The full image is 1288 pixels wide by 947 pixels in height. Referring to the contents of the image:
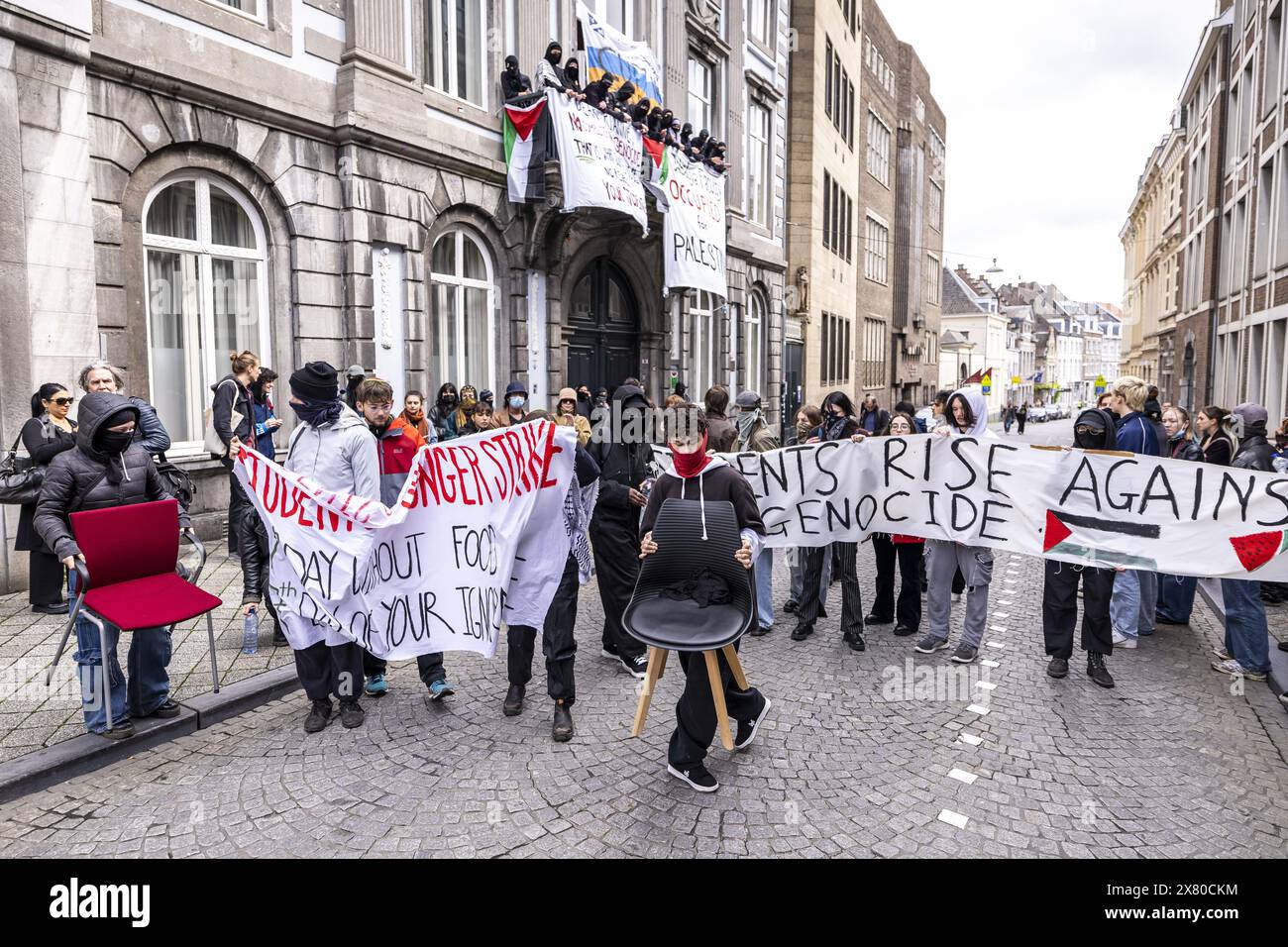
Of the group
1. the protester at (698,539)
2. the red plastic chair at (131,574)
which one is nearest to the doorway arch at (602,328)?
the red plastic chair at (131,574)

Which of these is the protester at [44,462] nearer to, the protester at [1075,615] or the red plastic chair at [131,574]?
the red plastic chair at [131,574]

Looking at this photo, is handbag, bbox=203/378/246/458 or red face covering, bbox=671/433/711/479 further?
handbag, bbox=203/378/246/458

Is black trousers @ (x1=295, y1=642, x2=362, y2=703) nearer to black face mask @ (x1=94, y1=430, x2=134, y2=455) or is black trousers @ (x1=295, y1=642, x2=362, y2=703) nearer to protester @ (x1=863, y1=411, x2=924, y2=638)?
black face mask @ (x1=94, y1=430, x2=134, y2=455)

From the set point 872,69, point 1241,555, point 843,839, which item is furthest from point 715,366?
point 872,69

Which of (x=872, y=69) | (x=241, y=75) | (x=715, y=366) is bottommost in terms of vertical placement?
(x=715, y=366)

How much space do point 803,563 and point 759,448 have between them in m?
1.10

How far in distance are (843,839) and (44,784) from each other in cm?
396

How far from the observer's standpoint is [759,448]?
756cm

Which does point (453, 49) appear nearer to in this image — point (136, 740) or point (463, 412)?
point (463, 412)

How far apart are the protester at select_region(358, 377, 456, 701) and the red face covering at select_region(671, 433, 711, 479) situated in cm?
177

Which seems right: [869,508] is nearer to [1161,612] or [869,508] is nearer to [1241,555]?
[1241,555]

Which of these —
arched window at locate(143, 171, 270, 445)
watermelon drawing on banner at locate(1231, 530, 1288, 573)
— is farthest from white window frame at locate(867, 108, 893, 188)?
watermelon drawing on banner at locate(1231, 530, 1288, 573)

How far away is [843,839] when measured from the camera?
3770 mm

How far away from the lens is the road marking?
3.91m
